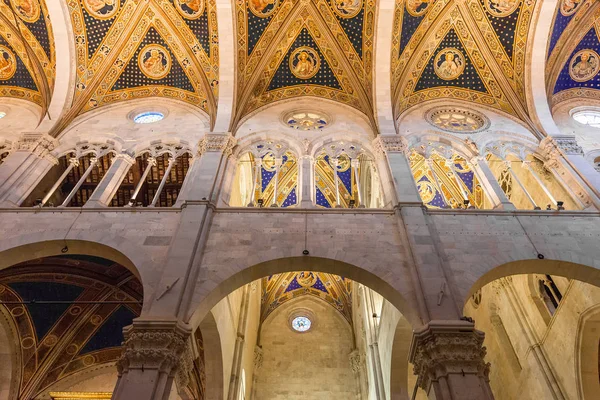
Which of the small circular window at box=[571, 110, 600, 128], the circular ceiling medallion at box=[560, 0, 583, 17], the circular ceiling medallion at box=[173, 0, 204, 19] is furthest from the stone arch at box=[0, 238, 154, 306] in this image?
the circular ceiling medallion at box=[560, 0, 583, 17]

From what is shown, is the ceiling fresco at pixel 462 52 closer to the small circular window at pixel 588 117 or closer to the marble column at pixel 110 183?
the small circular window at pixel 588 117

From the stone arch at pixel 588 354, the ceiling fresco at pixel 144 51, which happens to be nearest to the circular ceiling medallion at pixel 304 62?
the ceiling fresco at pixel 144 51

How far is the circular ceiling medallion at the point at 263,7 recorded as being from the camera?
41.7 feet

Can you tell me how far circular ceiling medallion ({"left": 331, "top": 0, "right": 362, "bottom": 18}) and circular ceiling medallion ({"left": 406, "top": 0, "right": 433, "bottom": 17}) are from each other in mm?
1349

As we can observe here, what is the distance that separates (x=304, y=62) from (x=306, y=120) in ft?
6.43

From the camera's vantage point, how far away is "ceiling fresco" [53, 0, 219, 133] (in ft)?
41.3

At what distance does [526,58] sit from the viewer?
41.7 feet

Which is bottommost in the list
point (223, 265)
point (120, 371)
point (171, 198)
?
point (120, 371)

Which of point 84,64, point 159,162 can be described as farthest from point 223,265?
point 84,64

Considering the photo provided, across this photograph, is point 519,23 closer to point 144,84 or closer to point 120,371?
point 144,84

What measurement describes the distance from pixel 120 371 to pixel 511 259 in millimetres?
6493

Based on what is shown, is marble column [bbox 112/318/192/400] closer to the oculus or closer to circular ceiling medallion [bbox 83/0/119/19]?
the oculus

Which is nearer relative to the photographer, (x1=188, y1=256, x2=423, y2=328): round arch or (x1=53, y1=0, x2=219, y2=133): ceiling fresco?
(x1=188, y1=256, x2=423, y2=328): round arch

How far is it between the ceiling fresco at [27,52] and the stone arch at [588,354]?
13781 mm
